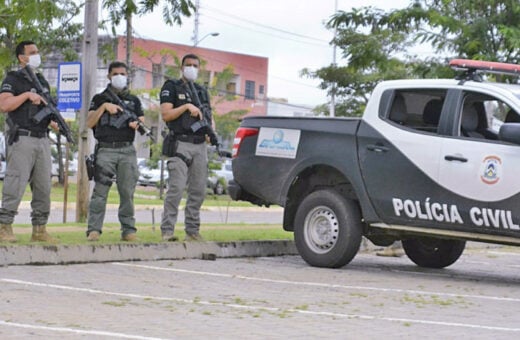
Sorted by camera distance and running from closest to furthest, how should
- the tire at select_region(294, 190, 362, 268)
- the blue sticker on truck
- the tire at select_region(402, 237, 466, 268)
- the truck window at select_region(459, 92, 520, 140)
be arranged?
1. the truck window at select_region(459, 92, 520, 140)
2. the tire at select_region(294, 190, 362, 268)
3. the blue sticker on truck
4. the tire at select_region(402, 237, 466, 268)

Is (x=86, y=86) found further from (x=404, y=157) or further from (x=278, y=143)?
(x=404, y=157)

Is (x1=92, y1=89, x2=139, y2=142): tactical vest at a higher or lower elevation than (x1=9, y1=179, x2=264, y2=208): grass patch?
higher

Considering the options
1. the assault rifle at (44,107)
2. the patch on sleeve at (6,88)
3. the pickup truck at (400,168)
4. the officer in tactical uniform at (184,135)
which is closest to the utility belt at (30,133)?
the assault rifle at (44,107)

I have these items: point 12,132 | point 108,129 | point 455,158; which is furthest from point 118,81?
point 455,158

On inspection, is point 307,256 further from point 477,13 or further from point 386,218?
point 477,13

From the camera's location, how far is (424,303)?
9844 millimetres

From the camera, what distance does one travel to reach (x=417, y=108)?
41.1 ft

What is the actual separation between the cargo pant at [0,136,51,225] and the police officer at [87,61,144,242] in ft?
2.28

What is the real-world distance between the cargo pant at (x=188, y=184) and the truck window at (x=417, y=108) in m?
Answer: 2.18

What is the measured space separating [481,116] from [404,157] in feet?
2.89

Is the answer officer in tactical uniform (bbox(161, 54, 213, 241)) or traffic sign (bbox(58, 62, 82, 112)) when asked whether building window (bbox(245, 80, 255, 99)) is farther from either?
officer in tactical uniform (bbox(161, 54, 213, 241))

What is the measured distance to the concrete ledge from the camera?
11.3m

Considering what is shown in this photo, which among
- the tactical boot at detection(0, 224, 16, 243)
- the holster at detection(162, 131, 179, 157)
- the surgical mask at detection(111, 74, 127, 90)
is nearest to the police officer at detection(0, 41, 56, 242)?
the tactical boot at detection(0, 224, 16, 243)

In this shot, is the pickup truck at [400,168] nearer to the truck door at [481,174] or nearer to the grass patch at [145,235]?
the truck door at [481,174]
